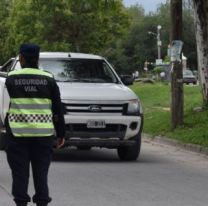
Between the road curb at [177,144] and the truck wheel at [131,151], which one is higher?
the truck wheel at [131,151]

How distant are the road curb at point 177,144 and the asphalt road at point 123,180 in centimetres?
22

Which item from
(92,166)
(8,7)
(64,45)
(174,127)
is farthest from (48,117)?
(8,7)

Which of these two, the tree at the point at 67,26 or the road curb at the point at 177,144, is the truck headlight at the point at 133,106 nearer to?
the road curb at the point at 177,144

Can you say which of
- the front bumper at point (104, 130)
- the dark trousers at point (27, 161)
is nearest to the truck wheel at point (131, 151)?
the front bumper at point (104, 130)

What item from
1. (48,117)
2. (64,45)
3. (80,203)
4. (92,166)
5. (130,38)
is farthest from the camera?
(130,38)

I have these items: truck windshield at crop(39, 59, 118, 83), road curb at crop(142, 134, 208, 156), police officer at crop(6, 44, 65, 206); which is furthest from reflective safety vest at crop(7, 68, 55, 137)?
road curb at crop(142, 134, 208, 156)

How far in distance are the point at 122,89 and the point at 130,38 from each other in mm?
88928

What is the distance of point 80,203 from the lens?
936 centimetres

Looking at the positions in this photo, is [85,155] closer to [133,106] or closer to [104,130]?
[104,130]

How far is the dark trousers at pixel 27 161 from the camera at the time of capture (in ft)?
24.1

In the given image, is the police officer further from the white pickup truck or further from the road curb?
the road curb

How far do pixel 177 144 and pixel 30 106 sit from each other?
10319 mm

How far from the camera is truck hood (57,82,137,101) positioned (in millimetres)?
13406

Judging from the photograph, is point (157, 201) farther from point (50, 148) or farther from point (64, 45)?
point (64, 45)
